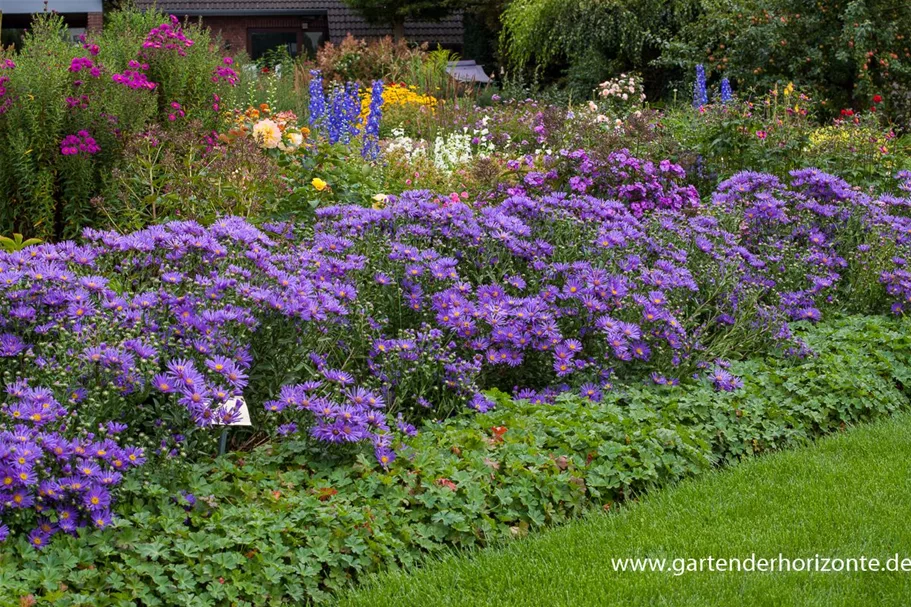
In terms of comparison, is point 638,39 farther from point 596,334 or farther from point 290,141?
point 596,334

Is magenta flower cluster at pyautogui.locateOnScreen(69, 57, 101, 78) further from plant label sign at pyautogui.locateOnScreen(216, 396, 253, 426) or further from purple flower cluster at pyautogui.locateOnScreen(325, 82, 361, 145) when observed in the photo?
plant label sign at pyautogui.locateOnScreen(216, 396, 253, 426)

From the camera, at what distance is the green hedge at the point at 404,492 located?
2.75 m

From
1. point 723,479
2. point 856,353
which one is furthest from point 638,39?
point 723,479

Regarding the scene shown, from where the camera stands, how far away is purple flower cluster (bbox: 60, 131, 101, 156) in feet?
19.3

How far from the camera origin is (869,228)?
600 centimetres

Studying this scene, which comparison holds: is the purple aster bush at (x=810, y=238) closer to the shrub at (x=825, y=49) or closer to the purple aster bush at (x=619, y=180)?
the purple aster bush at (x=619, y=180)

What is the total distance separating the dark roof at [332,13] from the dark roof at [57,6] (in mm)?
2587

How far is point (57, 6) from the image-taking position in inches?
868

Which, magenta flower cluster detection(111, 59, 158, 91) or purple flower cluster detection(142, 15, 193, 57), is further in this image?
purple flower cluster detection(142, 15, 193, 57)

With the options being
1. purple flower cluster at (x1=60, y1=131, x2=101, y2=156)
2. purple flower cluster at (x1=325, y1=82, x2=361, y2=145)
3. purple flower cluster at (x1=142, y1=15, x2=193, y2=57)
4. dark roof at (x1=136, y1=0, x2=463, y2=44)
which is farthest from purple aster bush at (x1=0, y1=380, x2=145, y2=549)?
dark roof at (x1=136, y1=0, x2=463, y2=44)

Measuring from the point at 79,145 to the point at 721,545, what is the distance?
4.56 meters

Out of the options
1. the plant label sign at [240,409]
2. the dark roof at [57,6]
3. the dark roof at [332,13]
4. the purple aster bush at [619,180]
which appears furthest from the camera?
the dark roof at [332,13]

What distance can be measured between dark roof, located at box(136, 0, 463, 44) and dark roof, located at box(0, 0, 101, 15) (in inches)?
102

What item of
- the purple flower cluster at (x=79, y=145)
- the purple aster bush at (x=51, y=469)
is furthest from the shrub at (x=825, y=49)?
the purple aster bush at (x=51, y=469)
